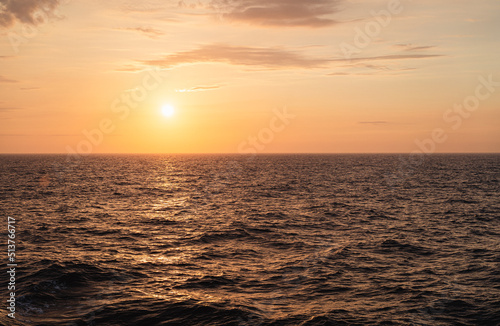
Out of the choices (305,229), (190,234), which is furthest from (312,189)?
(190,234)

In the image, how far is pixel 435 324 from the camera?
16.8 m

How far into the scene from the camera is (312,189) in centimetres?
7212

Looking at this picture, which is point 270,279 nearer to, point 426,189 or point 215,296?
point 215,296

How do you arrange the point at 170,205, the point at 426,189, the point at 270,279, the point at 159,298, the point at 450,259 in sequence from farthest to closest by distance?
the point at 426,189
the point at 170,205
the point at 450,259
the point at 270,279
the point at 159,298

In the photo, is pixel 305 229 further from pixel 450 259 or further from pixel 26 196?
pixel 26 196

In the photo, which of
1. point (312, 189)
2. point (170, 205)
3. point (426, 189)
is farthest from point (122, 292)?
point (426, 189)

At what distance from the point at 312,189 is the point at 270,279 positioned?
50.9m

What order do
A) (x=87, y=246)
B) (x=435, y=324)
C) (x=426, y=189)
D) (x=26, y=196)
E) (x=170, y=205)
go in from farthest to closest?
(x=426, y=189) < (x=26, y=196) < (x=170, y=205) < (x=87, y=246) < (x=435, y=324)

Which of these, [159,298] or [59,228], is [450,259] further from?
[59,228]

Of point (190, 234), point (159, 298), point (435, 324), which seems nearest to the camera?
point (435, 324)

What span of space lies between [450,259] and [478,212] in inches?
911

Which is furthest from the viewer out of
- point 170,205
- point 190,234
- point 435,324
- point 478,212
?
point 170,205

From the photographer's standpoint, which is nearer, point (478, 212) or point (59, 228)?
point (59, 228)

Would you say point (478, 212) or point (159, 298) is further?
point (478, 212)
